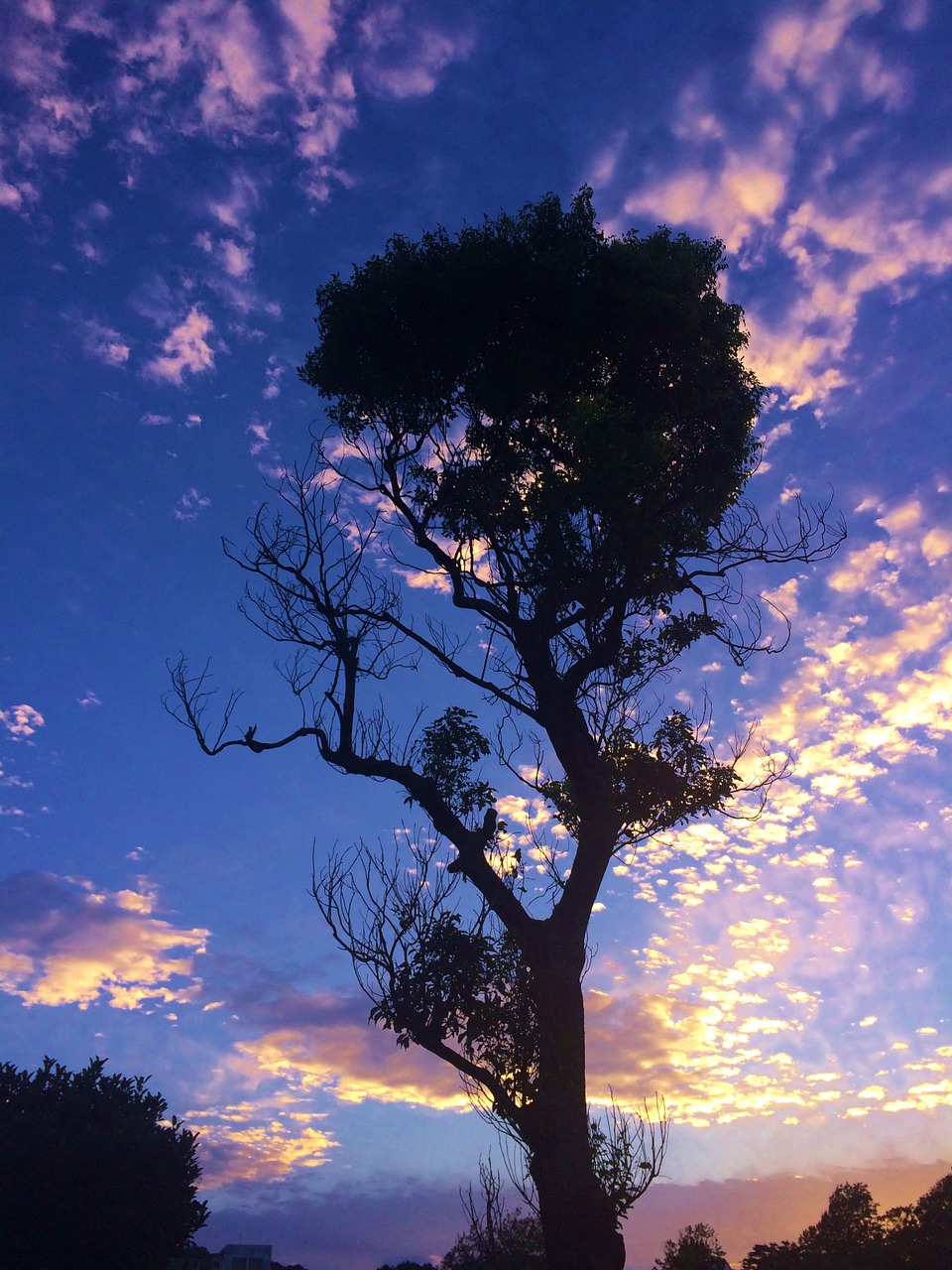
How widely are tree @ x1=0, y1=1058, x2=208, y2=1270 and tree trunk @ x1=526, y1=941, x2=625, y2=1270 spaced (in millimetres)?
16470

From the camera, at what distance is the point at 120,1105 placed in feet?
77.8

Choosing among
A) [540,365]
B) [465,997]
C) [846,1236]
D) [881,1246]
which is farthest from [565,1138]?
[846,1236]

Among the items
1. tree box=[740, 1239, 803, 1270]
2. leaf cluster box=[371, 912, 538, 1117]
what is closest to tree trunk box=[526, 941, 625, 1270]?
leaf cluster box=[371, 912, 538, 1117]

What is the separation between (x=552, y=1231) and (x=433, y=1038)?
2666mm

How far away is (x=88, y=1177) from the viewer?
22.0m

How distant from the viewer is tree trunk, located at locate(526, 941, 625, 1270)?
9898 millimetres

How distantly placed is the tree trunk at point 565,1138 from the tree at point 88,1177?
54.0 ft

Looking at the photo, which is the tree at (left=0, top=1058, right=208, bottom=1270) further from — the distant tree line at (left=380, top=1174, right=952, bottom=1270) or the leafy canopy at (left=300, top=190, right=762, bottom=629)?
the leafy canopy at (left=300, top=190, right=762, bottom=629)

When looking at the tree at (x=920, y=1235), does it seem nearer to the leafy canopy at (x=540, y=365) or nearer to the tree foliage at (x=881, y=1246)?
the tree foliage at (x=881, y=1246)

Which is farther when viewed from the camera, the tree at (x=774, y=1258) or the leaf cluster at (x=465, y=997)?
the tree at (x=774, y=1258)

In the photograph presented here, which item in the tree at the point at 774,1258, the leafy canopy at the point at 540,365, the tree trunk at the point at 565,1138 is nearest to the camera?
the tree trunk at the point at 565,1138

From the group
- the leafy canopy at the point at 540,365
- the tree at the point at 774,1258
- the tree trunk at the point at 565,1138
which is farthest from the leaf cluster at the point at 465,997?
the tree at the point at 774,1258

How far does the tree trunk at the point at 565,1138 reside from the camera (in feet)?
32.5

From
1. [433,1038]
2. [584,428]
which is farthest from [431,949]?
[584,428]
